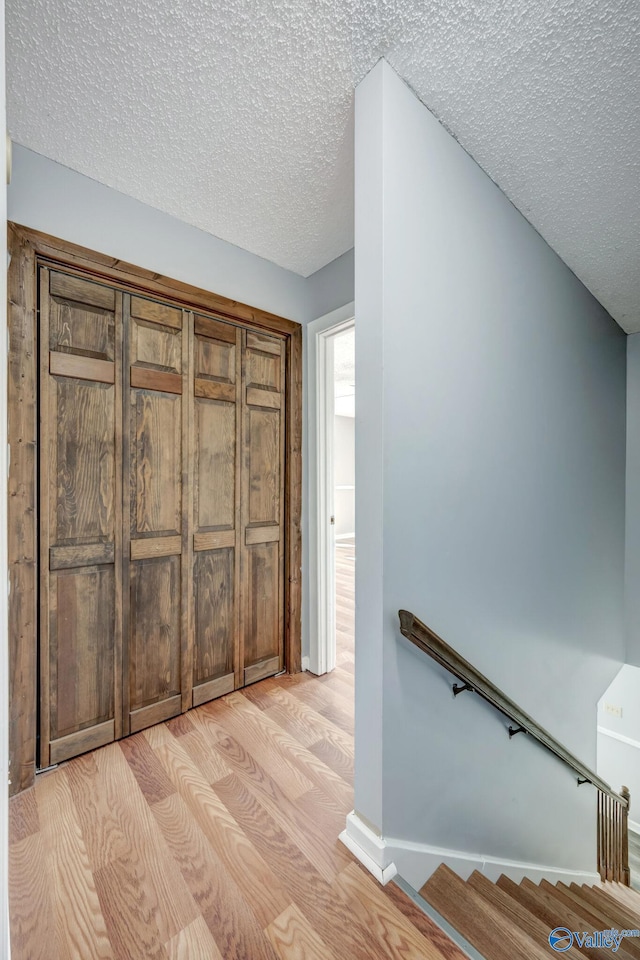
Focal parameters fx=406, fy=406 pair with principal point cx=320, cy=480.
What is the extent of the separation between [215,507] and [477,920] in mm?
1801

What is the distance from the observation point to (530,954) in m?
1.08

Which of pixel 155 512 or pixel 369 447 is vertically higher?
pixel 369 447

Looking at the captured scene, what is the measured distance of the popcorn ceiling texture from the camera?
1.07m

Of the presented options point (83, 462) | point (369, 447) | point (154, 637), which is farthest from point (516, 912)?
point (83, 462)

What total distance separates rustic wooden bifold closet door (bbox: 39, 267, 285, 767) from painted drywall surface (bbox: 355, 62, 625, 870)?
1.10 metres

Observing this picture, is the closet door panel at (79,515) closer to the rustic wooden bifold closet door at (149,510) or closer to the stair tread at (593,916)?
the rustic wooden bifold closet door at (149,510)

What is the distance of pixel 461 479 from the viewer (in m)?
1.43

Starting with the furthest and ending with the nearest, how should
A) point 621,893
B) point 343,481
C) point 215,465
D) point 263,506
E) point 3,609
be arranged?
point 343,481
point 621,893
point 263,506
point 215,465
point 3,609

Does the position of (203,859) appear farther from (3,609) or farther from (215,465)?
(215,465)

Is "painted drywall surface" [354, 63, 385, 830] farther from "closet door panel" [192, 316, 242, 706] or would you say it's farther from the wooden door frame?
the wooden door frame

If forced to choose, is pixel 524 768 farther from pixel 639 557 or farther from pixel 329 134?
pixel 329 134

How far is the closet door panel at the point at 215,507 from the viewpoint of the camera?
208 centimetres

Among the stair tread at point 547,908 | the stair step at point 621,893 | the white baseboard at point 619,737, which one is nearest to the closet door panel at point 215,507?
the stair tread at point 547,908

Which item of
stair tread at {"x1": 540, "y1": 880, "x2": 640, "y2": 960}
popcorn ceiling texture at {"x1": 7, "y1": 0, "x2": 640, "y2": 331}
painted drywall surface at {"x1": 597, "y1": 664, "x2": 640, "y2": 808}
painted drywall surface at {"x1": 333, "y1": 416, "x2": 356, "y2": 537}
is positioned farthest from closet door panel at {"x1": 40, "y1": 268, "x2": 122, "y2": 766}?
painted drywall surface at {"x1": 333, "y1": 416, "x2": 356, "y2": 537}
